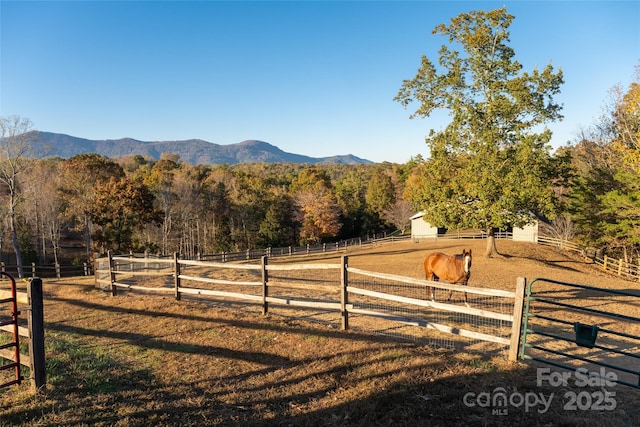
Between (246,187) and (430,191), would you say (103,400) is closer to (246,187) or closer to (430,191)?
(430,191)

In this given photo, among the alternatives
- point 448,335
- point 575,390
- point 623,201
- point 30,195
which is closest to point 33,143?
point 30,195

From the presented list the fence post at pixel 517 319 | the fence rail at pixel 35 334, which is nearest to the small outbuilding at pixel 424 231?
the fence post at pixel 517 319

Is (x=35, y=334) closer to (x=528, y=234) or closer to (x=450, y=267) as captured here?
(x=450, y=267)

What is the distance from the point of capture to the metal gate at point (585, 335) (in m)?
5.18

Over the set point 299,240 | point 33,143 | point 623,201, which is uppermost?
point 33,143

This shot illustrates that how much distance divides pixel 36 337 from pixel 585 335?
25.6ft

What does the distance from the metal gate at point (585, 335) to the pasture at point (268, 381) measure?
407 millimetres

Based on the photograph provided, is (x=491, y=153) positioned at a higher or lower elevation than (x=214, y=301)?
higher

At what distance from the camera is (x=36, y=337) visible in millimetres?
5230

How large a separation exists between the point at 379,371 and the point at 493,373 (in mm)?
1701

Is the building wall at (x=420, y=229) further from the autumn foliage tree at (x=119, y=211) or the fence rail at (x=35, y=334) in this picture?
the fence rail at (x=35, y=334)

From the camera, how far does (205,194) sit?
2009 inches

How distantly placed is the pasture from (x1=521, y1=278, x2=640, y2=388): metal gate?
1.34 ft

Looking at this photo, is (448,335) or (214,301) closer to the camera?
(448,335)
